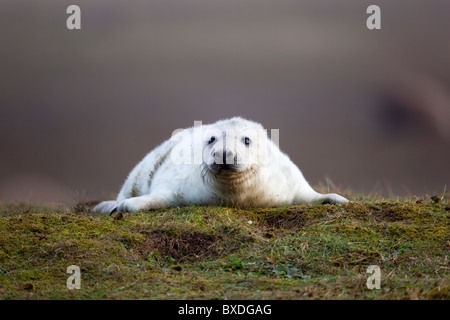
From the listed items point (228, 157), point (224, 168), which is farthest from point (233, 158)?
point (224, 168)

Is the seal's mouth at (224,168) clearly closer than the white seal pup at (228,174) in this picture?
Yes

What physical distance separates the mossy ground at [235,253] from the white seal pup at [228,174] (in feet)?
1.01

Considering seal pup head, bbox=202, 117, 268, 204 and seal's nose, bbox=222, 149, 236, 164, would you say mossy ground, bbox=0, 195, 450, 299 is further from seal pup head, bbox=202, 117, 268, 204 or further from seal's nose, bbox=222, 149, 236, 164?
seal's nose, bbox=222, 149, 236, 164

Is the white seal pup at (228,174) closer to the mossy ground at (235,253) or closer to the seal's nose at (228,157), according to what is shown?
the seal's nose at (228,157)

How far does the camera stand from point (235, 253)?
5.55 metres

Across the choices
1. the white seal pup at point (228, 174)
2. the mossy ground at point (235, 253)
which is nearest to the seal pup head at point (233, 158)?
the white seal pup at point (228, 174)

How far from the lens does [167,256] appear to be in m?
5.62

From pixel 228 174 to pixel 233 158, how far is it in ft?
0.96

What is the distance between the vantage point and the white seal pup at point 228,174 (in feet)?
22.1

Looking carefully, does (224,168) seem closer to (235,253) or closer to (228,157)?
(228,157)

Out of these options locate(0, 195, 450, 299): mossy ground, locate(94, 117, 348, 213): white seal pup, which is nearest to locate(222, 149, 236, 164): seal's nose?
locate(94, 117, 348, 213): white seal pup

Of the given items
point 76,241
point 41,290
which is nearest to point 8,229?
point 76,241
